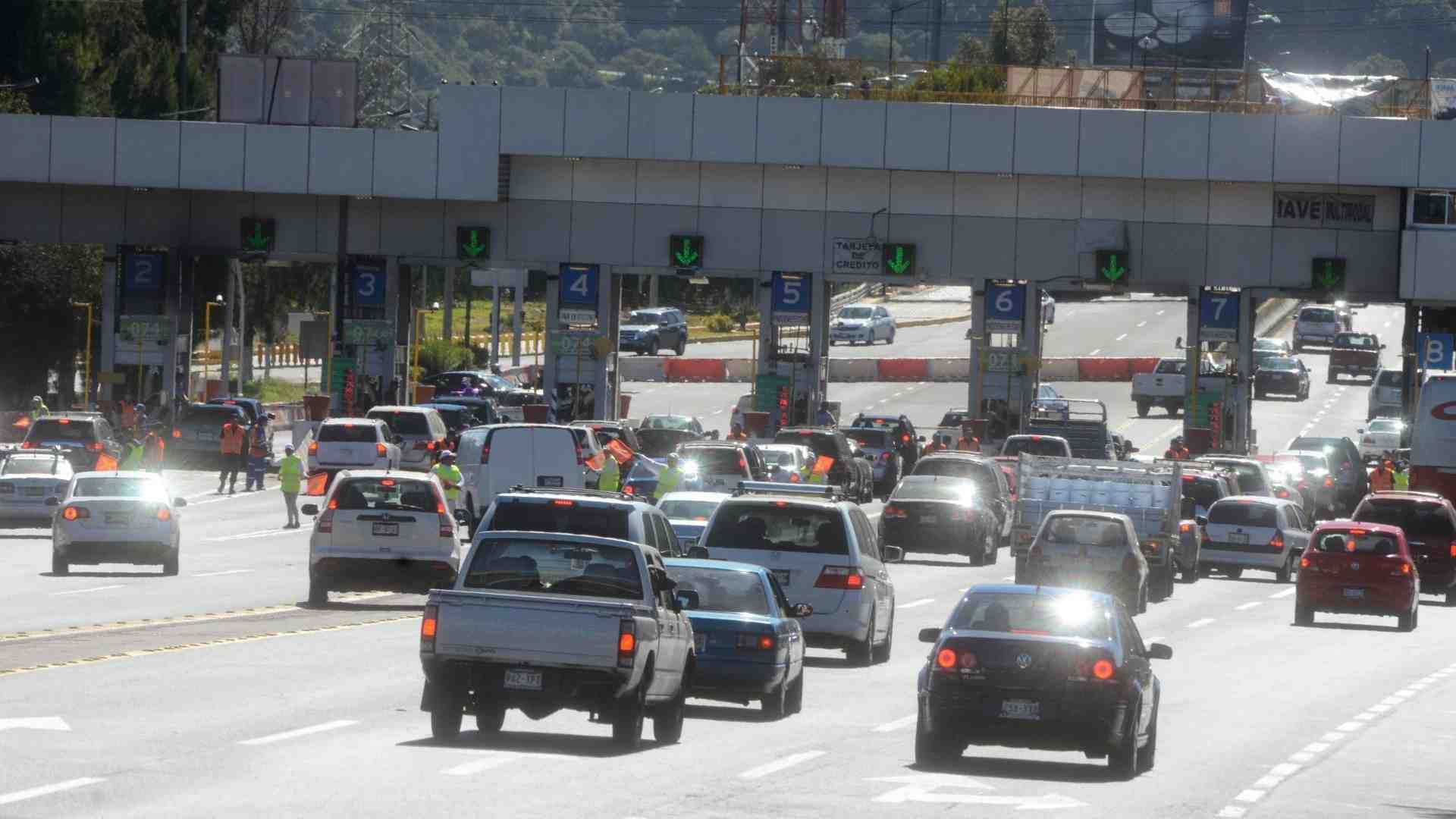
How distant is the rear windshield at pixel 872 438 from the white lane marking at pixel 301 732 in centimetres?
3955

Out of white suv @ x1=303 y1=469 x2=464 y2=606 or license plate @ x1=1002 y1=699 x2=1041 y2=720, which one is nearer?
license plate @ x1=1002 y1=699 x2=1041 y2=720

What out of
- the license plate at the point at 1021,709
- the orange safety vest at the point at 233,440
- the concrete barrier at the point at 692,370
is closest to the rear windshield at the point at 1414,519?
the orange safety vest at the point at 233,440

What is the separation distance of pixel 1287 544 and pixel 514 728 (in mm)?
27177

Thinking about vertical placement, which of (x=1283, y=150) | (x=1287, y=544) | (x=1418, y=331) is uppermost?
(x=1283, y=150)

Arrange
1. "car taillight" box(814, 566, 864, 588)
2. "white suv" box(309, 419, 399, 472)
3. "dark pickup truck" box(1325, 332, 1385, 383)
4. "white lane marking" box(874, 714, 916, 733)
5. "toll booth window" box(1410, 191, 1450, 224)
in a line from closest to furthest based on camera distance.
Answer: "white lane marking" box(874, 714, 916, 733) → "car taillight" box(814, 566, 864, 588) → "white suv" box(309, 419, 399, 472) → "toll booth window" box(1410, 191, 1450, 224) → "dark pickup truck" box(1325, 332, 1385, 383)

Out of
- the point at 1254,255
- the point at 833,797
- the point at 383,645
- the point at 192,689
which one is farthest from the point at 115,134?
the point at 833,797

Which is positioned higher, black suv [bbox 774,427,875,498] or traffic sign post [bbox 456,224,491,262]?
traffic sign post [bbox 456,224,491,262]

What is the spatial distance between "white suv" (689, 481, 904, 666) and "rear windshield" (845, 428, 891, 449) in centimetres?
3210

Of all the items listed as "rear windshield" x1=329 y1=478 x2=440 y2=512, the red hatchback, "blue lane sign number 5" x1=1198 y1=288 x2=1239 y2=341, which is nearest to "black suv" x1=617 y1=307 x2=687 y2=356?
"blue lane sign number 5" x1=1198 y1=288 x2=1239 y2=341

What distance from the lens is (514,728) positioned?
60.6 ft

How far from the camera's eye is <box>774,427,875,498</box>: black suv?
5172 cm

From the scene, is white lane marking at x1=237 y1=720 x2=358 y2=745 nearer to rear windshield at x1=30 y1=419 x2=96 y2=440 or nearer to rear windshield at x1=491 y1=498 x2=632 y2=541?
rear windshield at x1=491 y1=498 x2=632 y2=541

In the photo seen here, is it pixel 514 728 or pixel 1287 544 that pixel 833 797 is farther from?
pixel 1287 544

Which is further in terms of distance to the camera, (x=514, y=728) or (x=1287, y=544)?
(x=1287, y=544)
